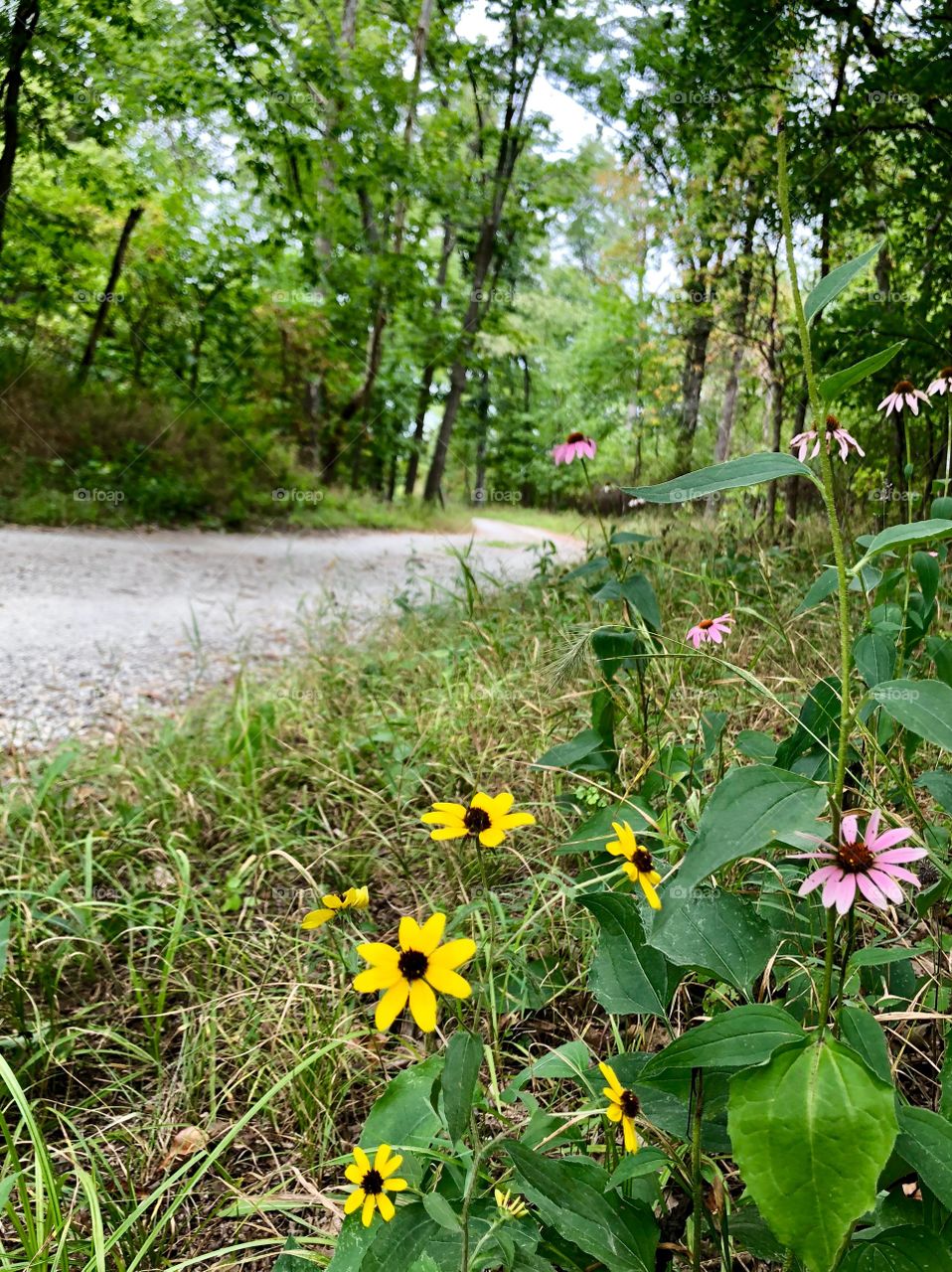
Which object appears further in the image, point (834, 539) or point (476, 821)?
point (476, 821)

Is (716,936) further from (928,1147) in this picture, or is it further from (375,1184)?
(375,1184)

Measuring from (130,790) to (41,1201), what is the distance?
1268mm

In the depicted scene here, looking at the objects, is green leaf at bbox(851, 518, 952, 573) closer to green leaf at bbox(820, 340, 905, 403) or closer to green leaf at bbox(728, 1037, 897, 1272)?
green leaf at bbox(820, 340, 905, 403)

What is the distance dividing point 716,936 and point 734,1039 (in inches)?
4.7

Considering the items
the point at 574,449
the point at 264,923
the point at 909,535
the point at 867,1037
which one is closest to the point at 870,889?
the point at 867,1037

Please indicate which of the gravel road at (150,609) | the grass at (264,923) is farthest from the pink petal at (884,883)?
the gravel road at (150,609)

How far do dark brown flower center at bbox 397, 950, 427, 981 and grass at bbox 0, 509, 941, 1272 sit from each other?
0.17m

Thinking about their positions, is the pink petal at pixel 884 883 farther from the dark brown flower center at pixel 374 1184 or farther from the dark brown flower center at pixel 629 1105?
the dark brown flower center at pixel 374 1184

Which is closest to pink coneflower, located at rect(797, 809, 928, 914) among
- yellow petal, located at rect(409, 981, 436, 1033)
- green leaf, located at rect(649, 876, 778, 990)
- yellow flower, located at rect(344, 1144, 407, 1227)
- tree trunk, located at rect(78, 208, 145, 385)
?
green leaf, located at rect(649, 876, 778, 990)

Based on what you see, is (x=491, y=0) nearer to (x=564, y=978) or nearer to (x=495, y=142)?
(x=495, y=142)

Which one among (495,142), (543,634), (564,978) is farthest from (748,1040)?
(495,142)

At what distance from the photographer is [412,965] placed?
0.63 metres

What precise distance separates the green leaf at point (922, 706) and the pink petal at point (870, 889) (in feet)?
0.40

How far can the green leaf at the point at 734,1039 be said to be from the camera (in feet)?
1.73
